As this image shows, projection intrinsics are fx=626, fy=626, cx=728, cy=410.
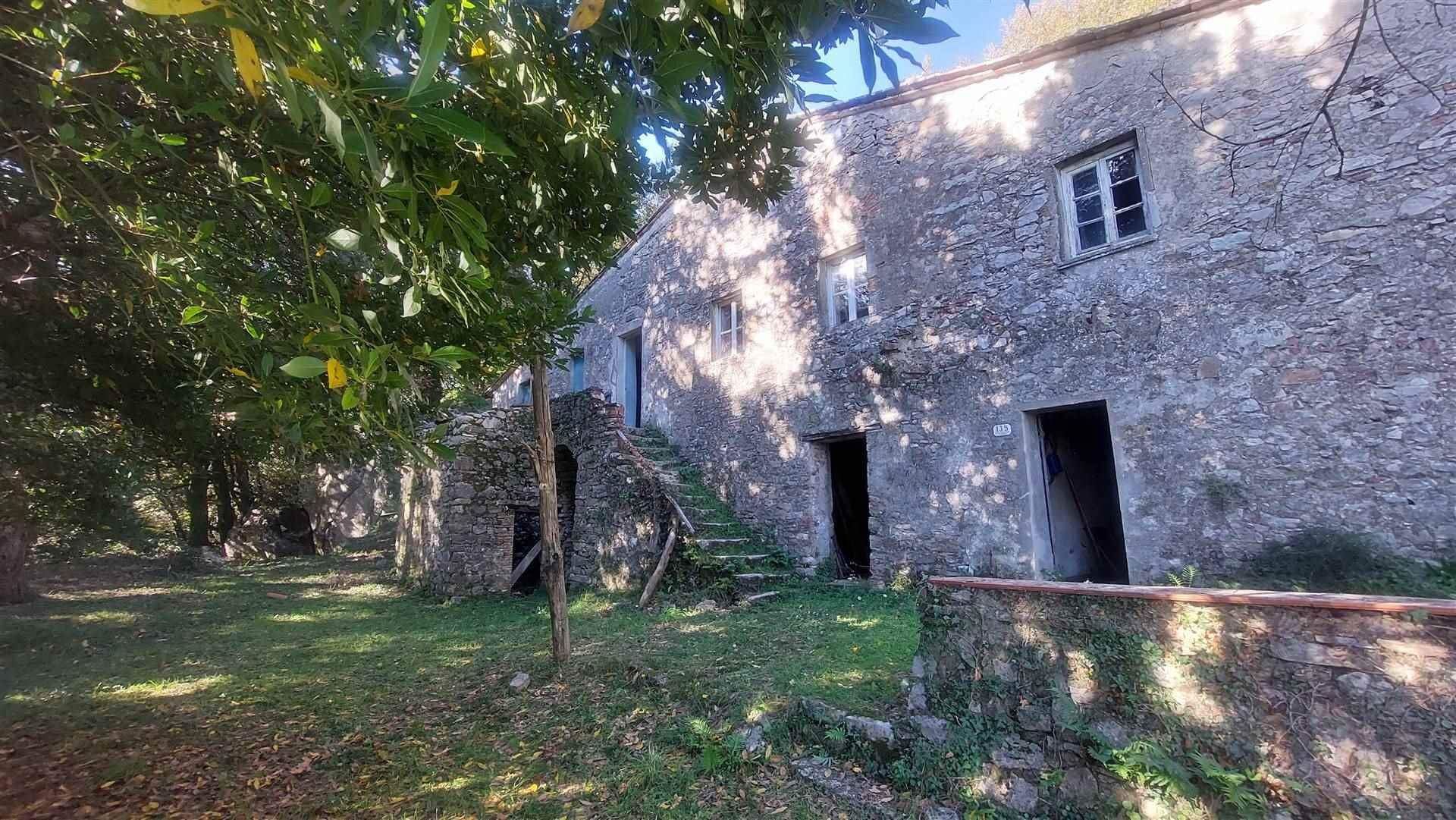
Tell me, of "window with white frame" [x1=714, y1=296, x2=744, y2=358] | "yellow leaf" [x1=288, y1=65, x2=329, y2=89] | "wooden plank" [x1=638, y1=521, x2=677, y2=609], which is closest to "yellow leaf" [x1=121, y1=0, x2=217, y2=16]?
"yellow leaf" [x1=288, y1=65, x2=329, y2=89]

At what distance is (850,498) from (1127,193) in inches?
200

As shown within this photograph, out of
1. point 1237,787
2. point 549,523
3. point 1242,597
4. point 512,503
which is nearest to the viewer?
point 1237,787

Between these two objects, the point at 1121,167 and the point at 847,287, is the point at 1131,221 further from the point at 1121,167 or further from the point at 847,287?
the point at 847,287

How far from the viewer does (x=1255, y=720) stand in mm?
2260

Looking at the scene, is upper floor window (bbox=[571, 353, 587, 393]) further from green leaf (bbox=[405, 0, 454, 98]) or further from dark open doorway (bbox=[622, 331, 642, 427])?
green leaf (bbox=[405, 0, 454, 98])

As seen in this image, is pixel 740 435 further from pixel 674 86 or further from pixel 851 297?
pixel 674 86

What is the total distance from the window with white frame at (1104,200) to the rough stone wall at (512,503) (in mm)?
5718

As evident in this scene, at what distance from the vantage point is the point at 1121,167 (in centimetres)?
600

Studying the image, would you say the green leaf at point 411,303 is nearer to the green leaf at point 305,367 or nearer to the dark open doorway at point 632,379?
the green leaf at point 305,367

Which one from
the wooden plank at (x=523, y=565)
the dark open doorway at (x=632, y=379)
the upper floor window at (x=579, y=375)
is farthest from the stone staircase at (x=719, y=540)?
the upper floor window at (x=579, y=375)

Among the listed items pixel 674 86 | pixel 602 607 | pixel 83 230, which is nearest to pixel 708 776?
pixel 674 86

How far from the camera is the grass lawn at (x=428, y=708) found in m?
3.07

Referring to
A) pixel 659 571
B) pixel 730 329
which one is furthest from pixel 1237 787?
pixel 730 329

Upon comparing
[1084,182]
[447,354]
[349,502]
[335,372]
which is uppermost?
[1084,182]
